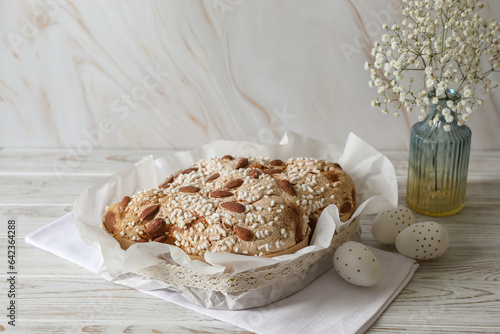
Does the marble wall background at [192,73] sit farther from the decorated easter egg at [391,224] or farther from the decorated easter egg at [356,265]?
the decorated easter egg at [356,265]

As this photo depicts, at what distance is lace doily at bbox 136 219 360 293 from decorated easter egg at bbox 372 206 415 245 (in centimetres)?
24

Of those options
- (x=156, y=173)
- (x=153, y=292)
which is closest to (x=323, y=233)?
(x=153, y=292)

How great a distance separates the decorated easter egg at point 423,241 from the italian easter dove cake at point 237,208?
0.41ft

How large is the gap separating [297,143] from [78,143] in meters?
0.75

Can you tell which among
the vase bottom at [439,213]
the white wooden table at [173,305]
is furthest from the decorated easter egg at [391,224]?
the vase bottom at [439,213]

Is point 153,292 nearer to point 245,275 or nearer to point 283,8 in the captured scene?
point 245,275

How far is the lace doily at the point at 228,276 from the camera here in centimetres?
111

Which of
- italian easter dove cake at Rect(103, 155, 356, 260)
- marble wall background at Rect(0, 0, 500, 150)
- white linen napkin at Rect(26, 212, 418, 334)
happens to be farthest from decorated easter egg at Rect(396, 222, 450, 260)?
marble wall background at Rect(0, 0, 500, 150)

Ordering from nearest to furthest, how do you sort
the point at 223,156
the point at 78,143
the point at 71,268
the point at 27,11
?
the point at 71,268
the point at 223,156
the point at 27,11
the point at 78,143

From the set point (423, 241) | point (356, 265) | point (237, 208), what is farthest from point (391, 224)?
point (237, 208)

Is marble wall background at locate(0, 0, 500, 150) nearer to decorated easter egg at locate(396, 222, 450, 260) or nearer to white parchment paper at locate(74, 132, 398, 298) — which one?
white parchment paper at locate(74, 132, 398, 298)

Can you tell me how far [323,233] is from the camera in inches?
47.4

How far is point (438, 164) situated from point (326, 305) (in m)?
0.50

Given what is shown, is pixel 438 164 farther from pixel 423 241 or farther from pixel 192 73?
pixel 192 73
